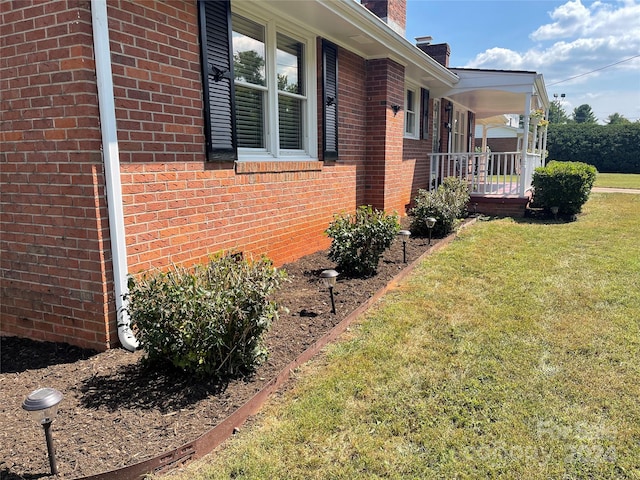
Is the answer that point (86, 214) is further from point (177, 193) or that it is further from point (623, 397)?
point (623, 397)

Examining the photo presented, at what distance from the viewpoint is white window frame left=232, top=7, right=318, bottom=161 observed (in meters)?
5.28

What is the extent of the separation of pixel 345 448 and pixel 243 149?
3564mm

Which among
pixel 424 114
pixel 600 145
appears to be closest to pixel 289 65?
pixel 424 114

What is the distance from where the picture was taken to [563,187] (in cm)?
1023

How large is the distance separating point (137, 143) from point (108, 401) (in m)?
1.93

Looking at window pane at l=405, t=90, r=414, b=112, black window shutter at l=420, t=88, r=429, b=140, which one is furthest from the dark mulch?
black window shutter at l=420, t=88, r=429, b=140

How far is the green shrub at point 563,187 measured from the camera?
33.4 ft

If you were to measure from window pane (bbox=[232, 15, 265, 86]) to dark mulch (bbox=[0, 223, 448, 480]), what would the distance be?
2.86 meters

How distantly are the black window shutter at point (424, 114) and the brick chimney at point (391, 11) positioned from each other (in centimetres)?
159

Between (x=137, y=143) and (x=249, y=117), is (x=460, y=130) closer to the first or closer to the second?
(x=249, y=117)

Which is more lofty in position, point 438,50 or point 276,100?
point 438,50

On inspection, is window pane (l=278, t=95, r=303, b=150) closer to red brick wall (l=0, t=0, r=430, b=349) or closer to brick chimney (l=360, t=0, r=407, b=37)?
red brick wall (l=0, t=0, r=430, b=349)

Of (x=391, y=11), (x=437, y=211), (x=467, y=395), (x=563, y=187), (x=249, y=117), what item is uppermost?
(x=391, y=11)

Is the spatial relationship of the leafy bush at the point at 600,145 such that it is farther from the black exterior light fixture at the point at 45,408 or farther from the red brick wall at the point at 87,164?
the black exterior light fixture at the point at 45,408
